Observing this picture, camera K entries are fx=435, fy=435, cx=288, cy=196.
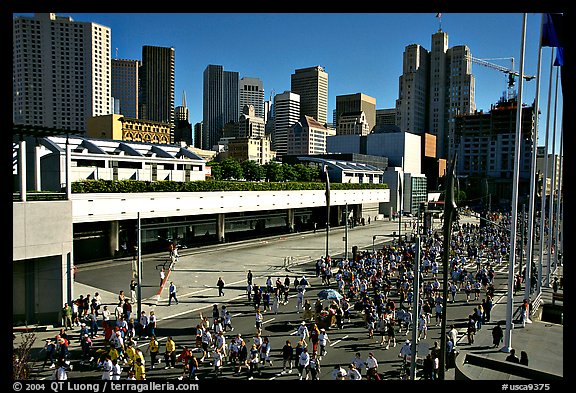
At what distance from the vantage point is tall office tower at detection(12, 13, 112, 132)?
13200cm

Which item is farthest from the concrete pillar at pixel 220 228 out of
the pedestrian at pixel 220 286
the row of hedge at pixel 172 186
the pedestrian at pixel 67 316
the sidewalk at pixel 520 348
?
the sidewalk at pixel 520 348

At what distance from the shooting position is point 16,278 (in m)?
19.5

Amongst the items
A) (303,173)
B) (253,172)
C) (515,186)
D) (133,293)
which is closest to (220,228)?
(133,293)

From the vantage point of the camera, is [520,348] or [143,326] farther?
[143,326]

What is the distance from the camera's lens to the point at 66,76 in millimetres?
148500

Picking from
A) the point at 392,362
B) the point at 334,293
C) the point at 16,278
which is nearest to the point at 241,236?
the point at 334,293

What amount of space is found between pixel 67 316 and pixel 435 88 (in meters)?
196

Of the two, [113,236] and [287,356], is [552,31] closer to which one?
[287,356]

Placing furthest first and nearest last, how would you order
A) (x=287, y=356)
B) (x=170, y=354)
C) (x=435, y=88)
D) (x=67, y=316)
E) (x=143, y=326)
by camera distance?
(x=435, y=88) < (x=67, y=316) < (x=143, y=326) < (x=170, y=354) < (x=287, y=356)

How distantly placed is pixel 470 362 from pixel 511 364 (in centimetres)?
149

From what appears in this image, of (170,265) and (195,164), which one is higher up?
(195,164)

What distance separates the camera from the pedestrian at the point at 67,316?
Answer: 20.2 meters
